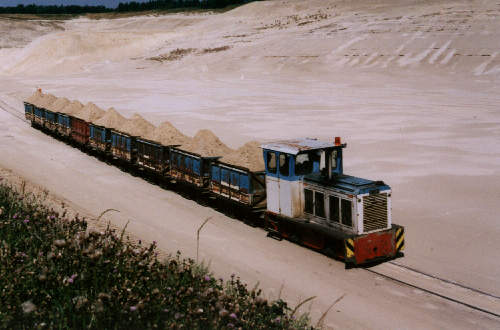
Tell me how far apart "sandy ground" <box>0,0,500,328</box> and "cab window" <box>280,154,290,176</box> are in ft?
7.13

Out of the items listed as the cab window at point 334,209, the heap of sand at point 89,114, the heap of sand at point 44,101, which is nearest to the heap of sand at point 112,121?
the heap of sand at point 89,114

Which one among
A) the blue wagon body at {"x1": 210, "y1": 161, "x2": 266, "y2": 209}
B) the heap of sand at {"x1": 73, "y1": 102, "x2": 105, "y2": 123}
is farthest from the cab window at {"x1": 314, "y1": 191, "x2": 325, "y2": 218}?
the heap of sand at {"x1": 73, "y1": 102, "x2": 105, "y2": 123}

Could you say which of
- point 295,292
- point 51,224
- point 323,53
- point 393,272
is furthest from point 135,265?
point 323,53

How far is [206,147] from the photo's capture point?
803 inches

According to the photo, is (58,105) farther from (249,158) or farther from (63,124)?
(249,158)

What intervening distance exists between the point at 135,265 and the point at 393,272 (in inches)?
305

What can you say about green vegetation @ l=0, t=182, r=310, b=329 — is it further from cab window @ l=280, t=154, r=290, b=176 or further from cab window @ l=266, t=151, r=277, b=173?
cab window @ l=266, t=151, r=277, b=173

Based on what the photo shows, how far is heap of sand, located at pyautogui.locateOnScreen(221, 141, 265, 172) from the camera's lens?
58.5 feet

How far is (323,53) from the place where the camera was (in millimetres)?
74062

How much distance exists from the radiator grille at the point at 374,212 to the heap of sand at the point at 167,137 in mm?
10421

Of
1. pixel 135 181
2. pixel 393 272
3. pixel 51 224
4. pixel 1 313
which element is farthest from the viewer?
pixel 135 181

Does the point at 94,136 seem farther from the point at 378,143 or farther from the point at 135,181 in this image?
the point at 378,143

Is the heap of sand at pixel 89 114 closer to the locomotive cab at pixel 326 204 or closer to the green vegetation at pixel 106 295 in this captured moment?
the locomotive cab at pixel 326 204

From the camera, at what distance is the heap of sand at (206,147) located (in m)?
20.1
